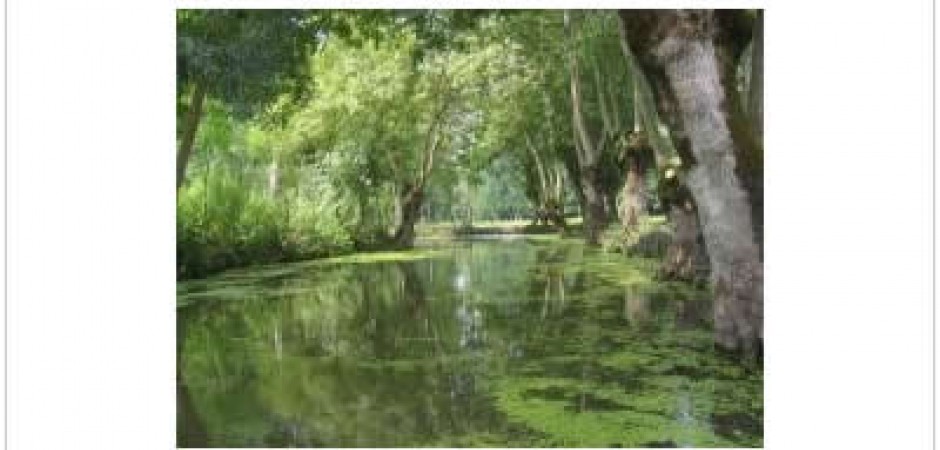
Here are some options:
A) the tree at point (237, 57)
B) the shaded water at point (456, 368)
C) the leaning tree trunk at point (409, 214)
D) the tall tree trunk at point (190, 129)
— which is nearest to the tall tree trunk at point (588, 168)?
the leaning tree trunk at point (409, 214)

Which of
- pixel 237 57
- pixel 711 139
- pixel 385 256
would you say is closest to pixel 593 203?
pixel 385 256

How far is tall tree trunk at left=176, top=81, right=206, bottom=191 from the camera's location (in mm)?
7526

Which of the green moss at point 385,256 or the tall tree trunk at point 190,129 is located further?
the green moss at point 385,256

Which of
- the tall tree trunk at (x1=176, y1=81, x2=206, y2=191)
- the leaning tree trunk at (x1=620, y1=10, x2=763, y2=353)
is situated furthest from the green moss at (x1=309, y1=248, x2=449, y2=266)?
the leaning tree trunk at (x1=620, y1=10, x2=763, y2=353)

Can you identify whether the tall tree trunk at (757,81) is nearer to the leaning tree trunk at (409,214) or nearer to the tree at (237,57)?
the tree at (237,57)

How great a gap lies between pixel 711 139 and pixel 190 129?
153 inches

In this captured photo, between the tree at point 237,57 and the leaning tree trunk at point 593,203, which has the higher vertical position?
the tree at point 237,57

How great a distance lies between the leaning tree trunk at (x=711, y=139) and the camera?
610cm

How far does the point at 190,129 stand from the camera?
Answer: 7828mm

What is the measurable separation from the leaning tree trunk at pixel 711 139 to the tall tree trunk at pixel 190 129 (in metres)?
3.15

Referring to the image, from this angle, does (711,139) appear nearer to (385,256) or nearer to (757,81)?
(757,81)

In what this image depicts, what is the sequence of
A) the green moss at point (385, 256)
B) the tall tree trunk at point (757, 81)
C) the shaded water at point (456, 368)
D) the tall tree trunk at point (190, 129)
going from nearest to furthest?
the shaded water at point (456, 368), the tall tree trunk at point (757, 81), the tall tree trunk at point (190, 129), the green moss at point (385, 256)

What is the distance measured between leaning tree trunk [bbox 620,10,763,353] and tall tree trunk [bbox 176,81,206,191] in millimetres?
3149
